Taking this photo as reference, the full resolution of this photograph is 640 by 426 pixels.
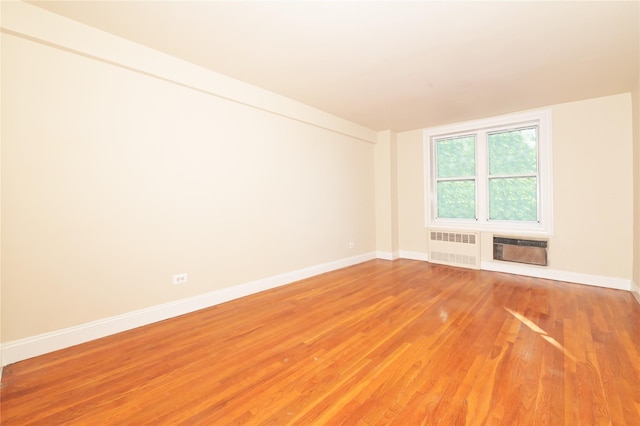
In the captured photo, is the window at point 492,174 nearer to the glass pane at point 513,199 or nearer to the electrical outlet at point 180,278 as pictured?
the glass pane at point 513,199

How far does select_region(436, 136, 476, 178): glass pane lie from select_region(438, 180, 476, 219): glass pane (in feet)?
0.60

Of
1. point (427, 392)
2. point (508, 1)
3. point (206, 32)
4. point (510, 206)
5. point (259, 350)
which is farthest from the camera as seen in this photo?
point (510, 206)

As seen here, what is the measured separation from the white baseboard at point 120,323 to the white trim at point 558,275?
3606 millimetres

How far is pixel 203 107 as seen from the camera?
3.20 m

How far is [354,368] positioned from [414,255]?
4.22 m

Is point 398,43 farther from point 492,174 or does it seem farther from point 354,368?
point 492,174

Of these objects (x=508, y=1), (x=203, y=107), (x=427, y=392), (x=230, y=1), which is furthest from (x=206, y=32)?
(x=427, y=392)

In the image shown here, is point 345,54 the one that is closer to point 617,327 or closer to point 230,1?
point 230,1

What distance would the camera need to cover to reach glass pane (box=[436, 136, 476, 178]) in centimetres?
521

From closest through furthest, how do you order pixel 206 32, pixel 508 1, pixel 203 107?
pixel 508 1, pixel 206 32, pixel 203 107

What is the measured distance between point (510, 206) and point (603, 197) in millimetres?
1134

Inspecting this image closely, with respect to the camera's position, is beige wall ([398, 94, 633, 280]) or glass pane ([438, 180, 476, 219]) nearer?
beige wall ([398, 94, 633, 280])

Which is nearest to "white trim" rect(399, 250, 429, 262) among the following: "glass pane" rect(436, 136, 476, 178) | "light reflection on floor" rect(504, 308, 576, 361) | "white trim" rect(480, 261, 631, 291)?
"white trim" rect(480, 261, 631, 291)

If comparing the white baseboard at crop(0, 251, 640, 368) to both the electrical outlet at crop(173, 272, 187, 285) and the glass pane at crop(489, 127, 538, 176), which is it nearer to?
the electrical outlet at crop(173, 272, 187, 285)
